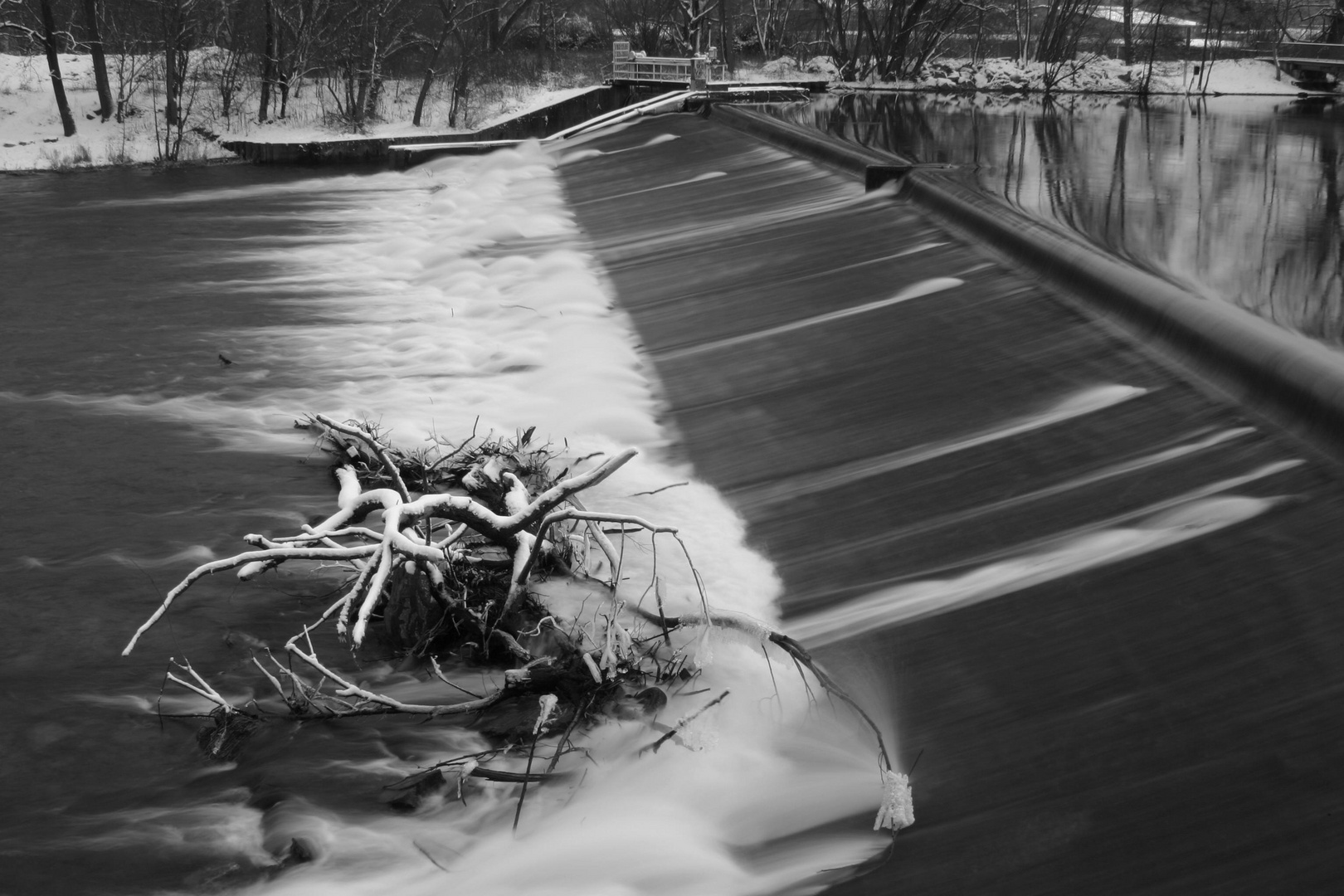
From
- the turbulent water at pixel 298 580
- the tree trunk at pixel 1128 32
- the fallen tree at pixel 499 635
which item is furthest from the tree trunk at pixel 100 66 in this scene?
the fallen tree at pixel 499 635

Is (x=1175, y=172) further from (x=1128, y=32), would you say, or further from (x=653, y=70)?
(x=1128, y=32)

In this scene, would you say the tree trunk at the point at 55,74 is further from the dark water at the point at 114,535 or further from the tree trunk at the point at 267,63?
the dark water at the point at 114,535

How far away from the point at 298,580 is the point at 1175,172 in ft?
35.5

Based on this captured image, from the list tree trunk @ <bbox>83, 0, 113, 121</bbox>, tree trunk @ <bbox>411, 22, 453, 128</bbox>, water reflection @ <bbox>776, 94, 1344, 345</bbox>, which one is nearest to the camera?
water reflection @ <bbox>776, 94, 1344, 345</bbox>

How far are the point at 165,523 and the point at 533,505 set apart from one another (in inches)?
125

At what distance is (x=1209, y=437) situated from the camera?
576 cm

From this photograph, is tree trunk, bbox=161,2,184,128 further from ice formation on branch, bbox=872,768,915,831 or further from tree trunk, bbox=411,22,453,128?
ice formation on branch, bbox=872,768,915,831

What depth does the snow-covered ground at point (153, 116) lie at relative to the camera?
2347 centimetres

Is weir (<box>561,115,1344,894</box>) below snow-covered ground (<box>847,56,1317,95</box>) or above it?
below

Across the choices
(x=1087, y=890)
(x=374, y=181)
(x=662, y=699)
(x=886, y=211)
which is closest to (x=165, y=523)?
(x=662, y=699)

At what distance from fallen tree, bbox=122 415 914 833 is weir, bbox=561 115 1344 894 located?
0.40 metres

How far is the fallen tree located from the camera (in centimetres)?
476

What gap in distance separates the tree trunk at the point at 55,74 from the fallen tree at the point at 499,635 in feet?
70.5

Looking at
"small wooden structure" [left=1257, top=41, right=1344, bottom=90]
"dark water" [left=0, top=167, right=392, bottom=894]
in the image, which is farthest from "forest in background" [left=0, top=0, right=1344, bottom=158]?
"dark water" [left=0, top=167, right=392, bottom=894]
